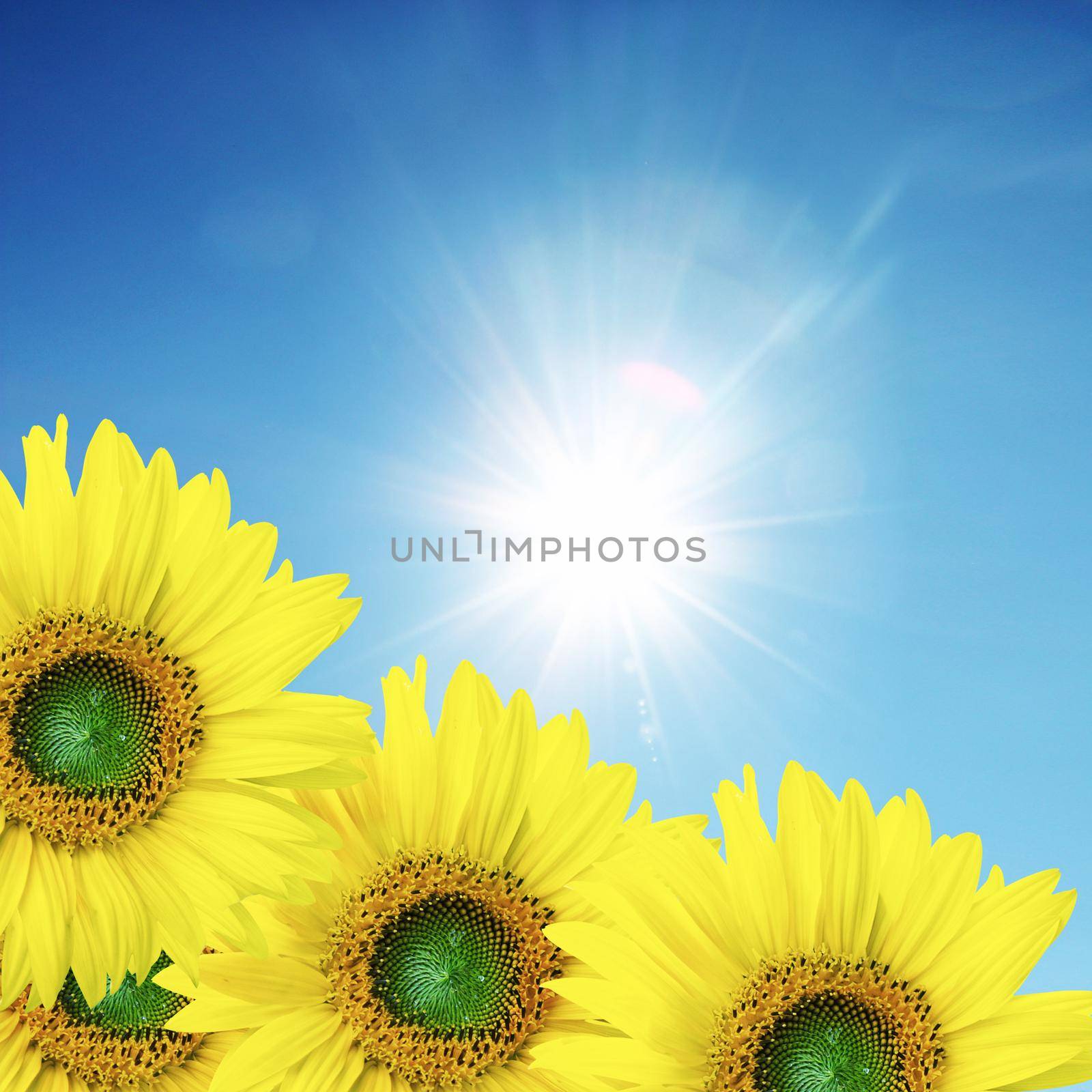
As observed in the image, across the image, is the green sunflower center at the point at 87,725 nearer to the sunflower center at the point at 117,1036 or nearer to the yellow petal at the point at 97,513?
the yellow petal at the point at 97,513

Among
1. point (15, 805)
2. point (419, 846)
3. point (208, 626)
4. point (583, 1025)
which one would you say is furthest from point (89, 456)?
point (583, 1025)

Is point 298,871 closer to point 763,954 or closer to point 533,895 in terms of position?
point 533,895

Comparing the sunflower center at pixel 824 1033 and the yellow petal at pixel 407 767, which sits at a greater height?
the yellow petal at pixel 407 767

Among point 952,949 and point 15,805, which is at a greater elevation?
point 952,949

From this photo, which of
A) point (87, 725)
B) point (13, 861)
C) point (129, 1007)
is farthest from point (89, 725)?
point (129, 1007)

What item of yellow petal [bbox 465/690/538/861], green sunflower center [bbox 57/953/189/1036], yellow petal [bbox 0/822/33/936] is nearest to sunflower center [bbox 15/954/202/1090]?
green sunflower center [bbox 57/953/189/1036]

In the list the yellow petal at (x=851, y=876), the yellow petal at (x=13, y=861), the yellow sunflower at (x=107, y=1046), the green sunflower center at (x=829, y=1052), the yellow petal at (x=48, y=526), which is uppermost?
the yellow petal at (x=48, y=526)

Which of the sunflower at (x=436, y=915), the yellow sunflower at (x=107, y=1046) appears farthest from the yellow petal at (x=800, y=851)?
the yellow sunflower at (x=107, y=1046)
